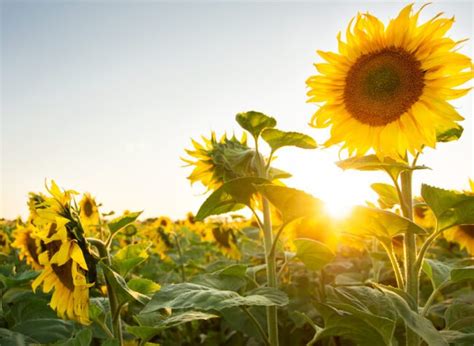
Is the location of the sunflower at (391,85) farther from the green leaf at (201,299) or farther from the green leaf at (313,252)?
the green leaf at (201,299)

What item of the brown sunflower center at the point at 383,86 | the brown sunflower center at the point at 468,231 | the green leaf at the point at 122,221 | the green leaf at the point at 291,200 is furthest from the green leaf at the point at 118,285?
the brown sunflower center at the point at 468,231

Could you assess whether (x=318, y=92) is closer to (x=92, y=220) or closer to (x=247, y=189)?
(x=247, y=189)

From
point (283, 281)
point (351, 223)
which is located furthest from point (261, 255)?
point (351, 223)

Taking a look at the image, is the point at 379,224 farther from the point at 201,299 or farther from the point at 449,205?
the point at 201,299

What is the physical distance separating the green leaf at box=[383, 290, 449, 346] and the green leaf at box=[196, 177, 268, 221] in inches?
23.9

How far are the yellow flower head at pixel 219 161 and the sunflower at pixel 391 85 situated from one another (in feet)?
1.25

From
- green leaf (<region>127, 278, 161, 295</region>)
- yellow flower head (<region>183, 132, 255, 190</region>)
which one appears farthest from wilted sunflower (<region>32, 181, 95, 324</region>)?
yellow flower head (<region>183, 132, 255, 190</region>)

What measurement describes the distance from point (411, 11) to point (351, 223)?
921 millimetres

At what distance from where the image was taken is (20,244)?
12.4 ft

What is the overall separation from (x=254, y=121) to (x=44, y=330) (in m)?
1.36

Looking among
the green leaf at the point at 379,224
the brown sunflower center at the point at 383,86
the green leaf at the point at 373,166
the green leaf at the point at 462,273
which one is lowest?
the green leaf at the point at 462,273

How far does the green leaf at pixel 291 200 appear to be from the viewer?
165 centimetres

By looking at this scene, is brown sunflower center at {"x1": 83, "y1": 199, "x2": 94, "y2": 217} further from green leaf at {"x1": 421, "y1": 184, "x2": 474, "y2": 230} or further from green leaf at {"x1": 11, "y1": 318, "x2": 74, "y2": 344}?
green leaf at {"x1": 421, "y1": 184, "x2": 474, "y2": 230}

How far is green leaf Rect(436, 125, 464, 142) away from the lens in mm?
1920
